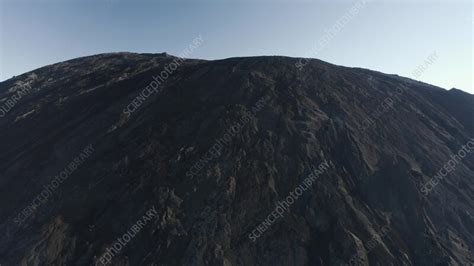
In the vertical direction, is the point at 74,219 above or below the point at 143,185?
below

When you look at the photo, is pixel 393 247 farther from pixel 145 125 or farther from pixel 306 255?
pixel 145 125

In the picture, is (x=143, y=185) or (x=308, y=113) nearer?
(x=143, y=185)

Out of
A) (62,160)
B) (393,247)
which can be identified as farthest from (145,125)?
(393,247)

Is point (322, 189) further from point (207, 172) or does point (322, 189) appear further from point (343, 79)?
point (343, 79)

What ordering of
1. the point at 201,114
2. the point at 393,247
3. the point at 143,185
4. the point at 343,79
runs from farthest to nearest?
the point at 343,79 → the point at 201,114 → the point at 143,185 → the point at 393,247

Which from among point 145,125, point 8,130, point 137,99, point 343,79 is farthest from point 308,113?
point 8,130

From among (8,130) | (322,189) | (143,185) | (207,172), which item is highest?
(322,189)

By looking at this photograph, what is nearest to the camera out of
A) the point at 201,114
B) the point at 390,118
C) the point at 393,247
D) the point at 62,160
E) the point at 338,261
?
the point at 338,261
